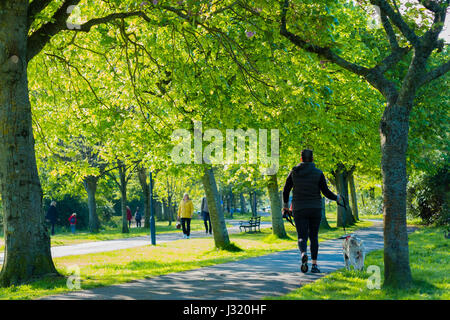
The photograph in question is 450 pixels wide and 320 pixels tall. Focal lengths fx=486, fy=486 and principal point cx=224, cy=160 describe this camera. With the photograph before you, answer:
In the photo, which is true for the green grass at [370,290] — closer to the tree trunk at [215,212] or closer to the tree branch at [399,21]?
the tree branch at [399,21]

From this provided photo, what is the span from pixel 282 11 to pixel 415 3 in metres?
2.15

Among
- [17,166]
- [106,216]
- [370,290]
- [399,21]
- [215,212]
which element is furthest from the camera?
[106,216]

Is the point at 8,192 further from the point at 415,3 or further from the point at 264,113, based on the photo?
the point at 415,3

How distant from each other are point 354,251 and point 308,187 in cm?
149

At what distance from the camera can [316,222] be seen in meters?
8.81

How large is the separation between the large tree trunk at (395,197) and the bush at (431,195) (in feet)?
58.7

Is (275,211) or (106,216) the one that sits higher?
(275,211)

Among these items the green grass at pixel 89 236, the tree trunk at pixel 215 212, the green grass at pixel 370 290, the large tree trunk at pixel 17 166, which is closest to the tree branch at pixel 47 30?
the large tree trunk at pixel 17 166

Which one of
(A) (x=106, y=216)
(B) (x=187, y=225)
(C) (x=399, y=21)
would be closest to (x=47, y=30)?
(C) (x=399, y=21)

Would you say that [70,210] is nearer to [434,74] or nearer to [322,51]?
[322,51]

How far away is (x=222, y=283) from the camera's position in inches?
337

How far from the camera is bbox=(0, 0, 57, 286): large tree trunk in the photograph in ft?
29.3
